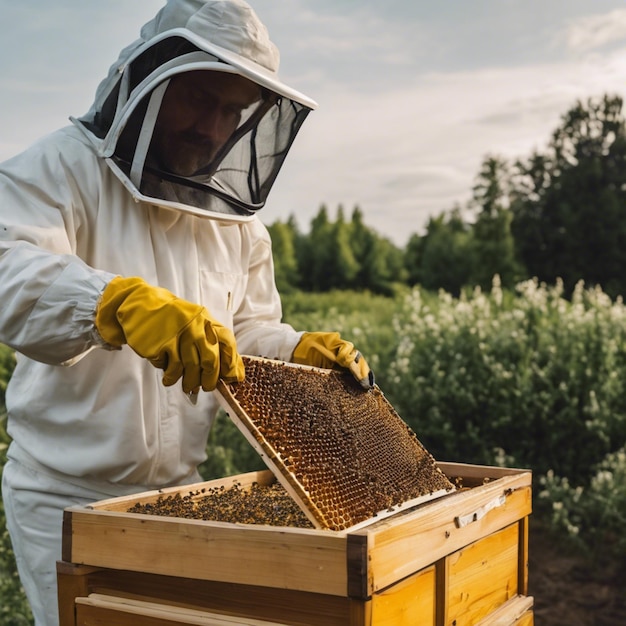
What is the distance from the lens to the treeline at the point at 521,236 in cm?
2373

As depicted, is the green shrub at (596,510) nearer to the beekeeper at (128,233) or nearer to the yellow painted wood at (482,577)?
the yellow painted wood at (482,577)

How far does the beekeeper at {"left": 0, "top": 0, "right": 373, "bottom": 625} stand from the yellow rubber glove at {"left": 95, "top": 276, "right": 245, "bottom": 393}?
117 millimetres

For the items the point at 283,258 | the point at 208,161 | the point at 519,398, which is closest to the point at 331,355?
the point at 208,161

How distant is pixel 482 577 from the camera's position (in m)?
2.58

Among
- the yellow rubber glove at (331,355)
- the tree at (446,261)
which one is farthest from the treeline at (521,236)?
the yellow rubber glove at (331,355)

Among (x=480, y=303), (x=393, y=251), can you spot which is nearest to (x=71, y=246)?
(x=480, y=303)

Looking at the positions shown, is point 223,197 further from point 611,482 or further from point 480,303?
point 480,303

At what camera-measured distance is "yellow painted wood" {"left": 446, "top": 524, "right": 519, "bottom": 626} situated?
237cm

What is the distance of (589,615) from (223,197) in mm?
4704

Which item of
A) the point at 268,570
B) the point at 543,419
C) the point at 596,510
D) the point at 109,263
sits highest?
the point at 109,263

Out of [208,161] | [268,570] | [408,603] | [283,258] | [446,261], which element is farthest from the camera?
[446,261]

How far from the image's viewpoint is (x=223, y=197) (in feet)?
9.84

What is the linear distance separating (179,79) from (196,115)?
0.15m

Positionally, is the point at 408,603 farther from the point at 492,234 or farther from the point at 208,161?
the point at 492,234
